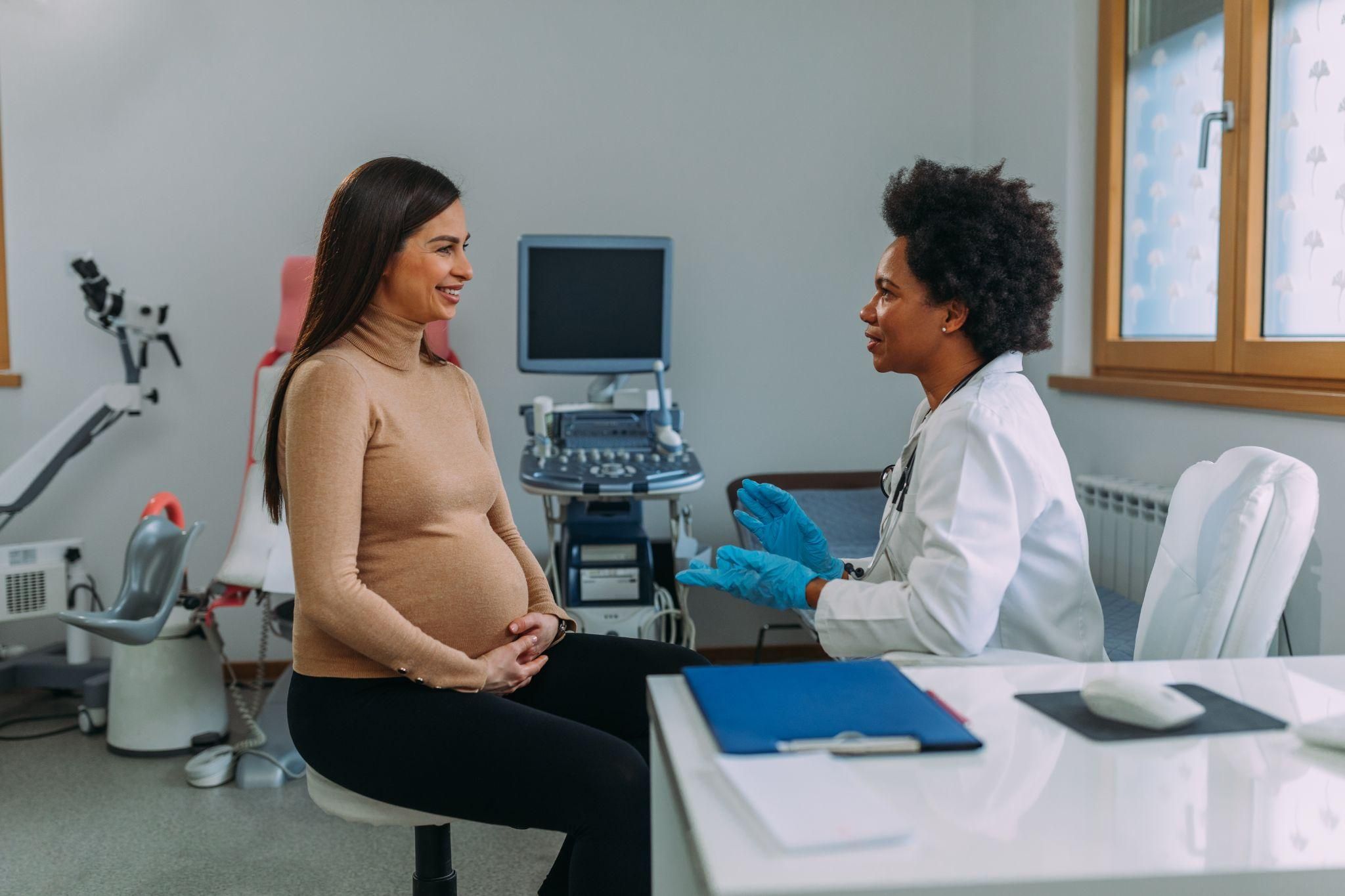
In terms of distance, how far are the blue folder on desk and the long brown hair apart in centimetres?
78

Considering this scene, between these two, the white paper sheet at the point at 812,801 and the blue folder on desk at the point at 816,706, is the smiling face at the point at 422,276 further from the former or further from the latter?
the white paper sheet at the point at 812,801

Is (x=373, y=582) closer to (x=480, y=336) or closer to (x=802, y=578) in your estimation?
(x=802, y=578)

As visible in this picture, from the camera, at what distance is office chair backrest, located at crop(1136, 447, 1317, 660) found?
1354 millimetres

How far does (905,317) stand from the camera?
163cm

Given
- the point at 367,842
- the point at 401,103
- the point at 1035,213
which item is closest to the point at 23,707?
the point at 367,842

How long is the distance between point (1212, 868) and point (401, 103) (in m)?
3.45

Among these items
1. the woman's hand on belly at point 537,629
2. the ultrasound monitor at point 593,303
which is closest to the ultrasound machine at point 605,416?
the ultrasound monitor at point 593,303

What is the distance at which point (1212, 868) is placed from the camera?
0.72 meters

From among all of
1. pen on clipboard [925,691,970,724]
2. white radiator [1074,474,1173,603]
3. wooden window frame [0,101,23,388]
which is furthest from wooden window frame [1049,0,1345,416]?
wooden window frame [0,101,23,388]

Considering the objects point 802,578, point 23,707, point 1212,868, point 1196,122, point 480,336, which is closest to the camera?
point 1212,868

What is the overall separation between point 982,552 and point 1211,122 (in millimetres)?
1771

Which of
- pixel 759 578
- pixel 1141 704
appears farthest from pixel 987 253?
pixel 1141 704

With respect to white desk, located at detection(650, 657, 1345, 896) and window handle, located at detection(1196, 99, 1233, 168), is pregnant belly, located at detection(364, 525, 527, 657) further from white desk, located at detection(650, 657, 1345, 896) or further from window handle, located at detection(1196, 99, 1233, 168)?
window handle, located at detection(1196, 99, 1233, 168)

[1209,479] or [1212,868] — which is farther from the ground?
[1209,479]
